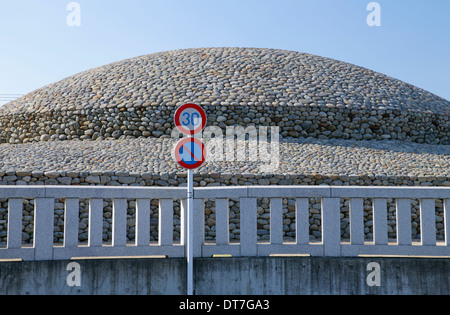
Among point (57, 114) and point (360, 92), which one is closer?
point (57, 114)

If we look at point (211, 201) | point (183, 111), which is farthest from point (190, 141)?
point (211, 201)

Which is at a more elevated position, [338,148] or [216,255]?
[338,148]

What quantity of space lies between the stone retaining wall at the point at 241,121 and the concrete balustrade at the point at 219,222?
9301 millimetres

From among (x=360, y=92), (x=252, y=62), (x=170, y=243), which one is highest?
(x=252, y=62)

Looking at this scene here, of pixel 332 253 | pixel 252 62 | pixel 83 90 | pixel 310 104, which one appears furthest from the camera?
pixel 252 62

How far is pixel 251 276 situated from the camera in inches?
240

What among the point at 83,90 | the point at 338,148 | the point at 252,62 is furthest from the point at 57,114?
the point at 338,148

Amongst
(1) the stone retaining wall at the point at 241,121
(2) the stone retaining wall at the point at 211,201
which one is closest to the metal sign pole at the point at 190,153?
(2) the stone retaining wall at the point at 211,201

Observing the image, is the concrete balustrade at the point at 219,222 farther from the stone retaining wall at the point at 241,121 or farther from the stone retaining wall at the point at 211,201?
the stone retaining wall at the point at 241,121

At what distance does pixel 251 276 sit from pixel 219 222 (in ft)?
2.97

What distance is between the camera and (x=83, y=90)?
58.7ft

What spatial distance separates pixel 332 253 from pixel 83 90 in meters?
14.6

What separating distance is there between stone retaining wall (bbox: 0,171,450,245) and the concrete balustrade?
3.64 meters
